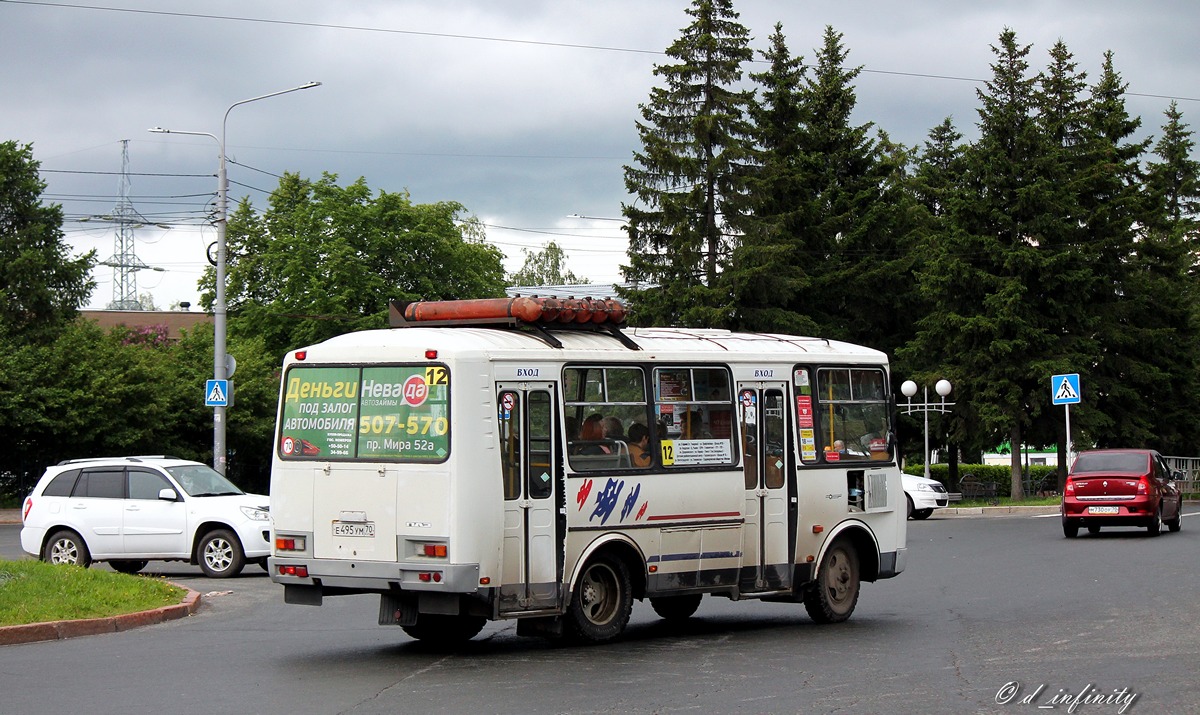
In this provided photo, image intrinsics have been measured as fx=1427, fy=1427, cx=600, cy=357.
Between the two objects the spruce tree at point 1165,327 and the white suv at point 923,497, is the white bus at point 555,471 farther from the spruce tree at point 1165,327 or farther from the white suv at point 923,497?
the spruce tree at point 1165,327

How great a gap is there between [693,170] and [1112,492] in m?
25.7

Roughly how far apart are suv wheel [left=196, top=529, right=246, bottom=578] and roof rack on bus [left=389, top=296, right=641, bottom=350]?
8148 mm

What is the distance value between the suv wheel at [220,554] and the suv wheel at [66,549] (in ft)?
5.38

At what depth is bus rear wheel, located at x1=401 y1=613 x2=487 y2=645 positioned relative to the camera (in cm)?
1298

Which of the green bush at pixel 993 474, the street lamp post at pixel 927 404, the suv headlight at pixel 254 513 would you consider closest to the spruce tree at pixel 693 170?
the street lamp post at pixel 927 404

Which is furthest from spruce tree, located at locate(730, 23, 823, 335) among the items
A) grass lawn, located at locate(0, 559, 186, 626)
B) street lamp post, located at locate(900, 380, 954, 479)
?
grass lawn, located at locate(0, 559, 186, 626)

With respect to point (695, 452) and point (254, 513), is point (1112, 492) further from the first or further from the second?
point (695, 452)

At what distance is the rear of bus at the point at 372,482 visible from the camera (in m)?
11.5

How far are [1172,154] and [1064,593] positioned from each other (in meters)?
60.1

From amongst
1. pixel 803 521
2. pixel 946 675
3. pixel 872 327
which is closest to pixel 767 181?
pixel 872 327

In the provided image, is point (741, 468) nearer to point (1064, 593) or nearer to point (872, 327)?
point (1064, 593)

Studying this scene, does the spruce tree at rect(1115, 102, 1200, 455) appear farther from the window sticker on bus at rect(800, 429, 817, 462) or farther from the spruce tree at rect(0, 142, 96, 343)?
the window sticker on bus at rect(800, 429, 817, 462)

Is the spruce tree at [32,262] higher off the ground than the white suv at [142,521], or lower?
higher

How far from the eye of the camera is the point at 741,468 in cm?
1369
